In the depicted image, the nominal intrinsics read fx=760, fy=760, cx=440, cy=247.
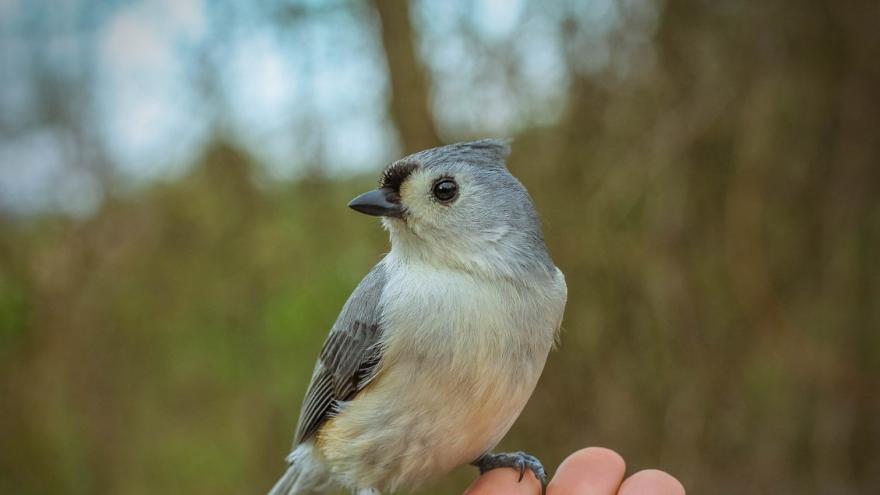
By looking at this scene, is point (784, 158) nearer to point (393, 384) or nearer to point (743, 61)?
point (743, 61)

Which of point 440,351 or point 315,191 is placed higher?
point 315,191

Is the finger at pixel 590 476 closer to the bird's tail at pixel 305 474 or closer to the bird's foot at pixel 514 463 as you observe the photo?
the bird's foot at pixel 514 463

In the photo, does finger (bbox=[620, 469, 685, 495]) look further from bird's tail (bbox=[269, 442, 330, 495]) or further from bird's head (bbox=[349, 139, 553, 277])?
bird's tail (bbox=[269, 442, 330, 495])

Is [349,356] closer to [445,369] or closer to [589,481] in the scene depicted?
[445,369]

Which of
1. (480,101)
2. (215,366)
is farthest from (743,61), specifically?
(215,366)

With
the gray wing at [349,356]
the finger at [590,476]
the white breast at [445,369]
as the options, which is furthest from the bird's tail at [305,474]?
the finger at [590,476]

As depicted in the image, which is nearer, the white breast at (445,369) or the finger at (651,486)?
the white breast at (445,369)
